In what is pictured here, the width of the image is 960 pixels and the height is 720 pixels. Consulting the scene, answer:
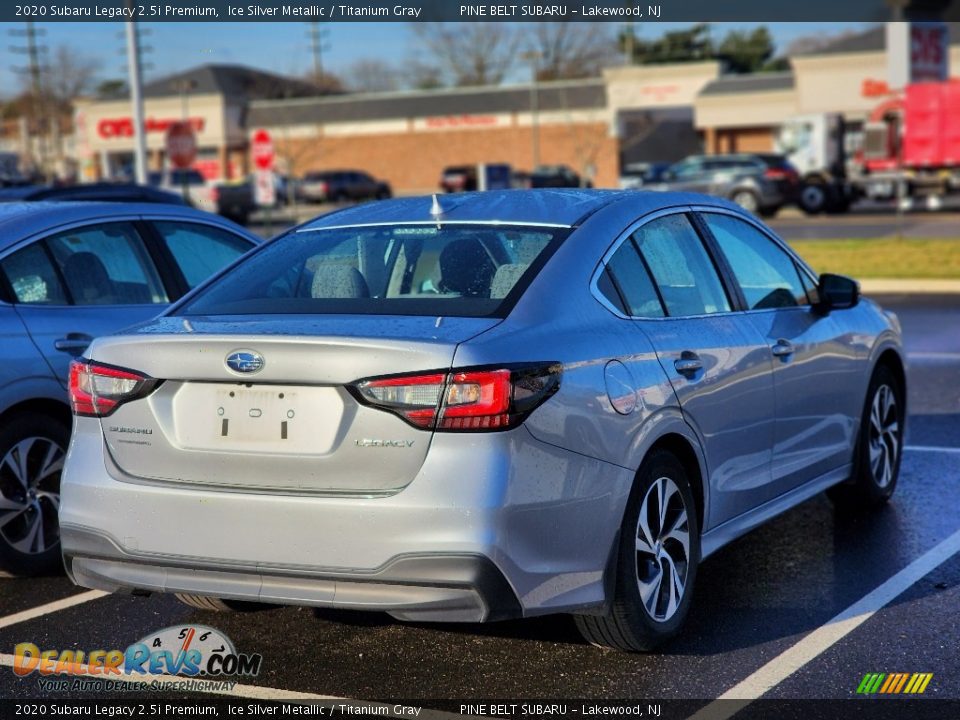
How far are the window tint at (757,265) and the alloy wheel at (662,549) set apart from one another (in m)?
1.23

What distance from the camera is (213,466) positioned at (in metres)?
4.16

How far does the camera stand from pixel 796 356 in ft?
18.8

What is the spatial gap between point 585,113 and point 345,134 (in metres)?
14.9

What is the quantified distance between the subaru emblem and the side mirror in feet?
10.2

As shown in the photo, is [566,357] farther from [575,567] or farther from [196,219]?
[196,219]

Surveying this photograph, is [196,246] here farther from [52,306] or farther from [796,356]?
[796,356]

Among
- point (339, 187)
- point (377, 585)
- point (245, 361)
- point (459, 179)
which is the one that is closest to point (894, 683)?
point (377, 585)

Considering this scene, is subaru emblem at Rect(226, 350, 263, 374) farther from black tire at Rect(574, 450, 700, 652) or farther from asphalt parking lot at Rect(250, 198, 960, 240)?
asphalt parking lot at Rect(250, 198, 960, 240)

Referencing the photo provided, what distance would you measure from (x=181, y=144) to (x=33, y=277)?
20.0m

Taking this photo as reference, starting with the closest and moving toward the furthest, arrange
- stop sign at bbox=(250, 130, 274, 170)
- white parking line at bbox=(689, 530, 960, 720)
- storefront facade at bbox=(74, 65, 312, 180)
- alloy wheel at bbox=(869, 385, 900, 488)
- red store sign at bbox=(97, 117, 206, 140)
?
white parking line at bbox=(689, 530, 960, 720)
alloy wheel at bbox=(869, 385, 900, 488)
stop sign at bbox=(250, 130, 274, 170)
storefront facade at bbox=(74, 65, 312, 180)
red store sign at bbox=(97, 117, 206, 140)

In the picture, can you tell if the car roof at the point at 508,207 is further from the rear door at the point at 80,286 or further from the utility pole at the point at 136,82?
the utility pole at the point at 136,82

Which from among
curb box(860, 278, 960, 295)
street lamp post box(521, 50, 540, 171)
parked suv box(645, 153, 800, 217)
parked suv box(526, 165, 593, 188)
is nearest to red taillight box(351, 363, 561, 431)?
curb box(860, 278, 960, 295)

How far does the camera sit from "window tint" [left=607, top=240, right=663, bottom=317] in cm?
480

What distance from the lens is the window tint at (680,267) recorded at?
511 cm
